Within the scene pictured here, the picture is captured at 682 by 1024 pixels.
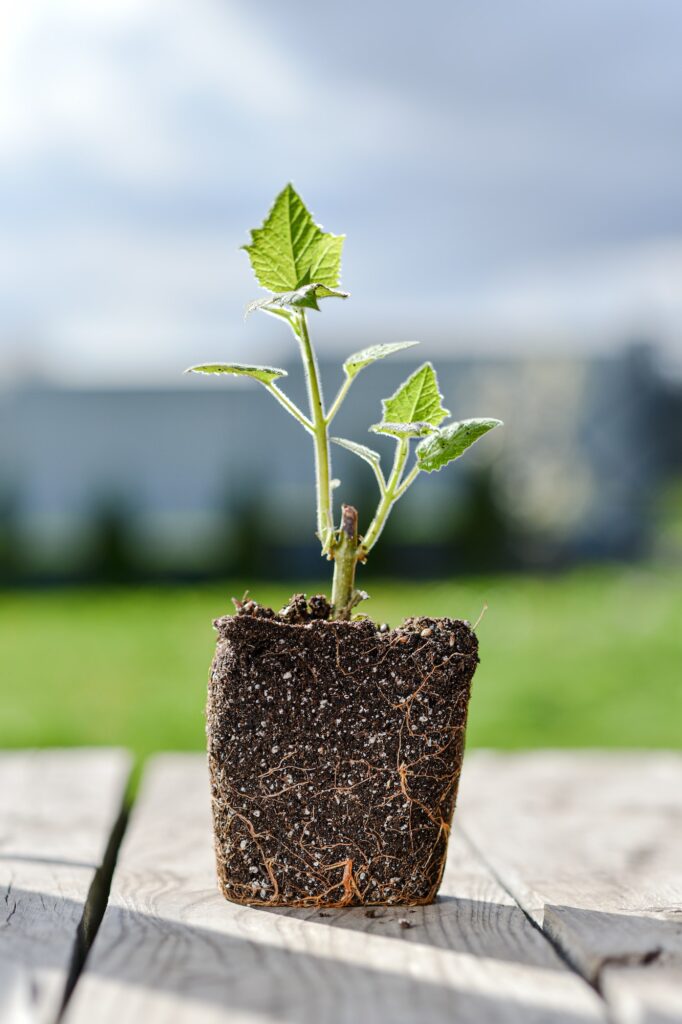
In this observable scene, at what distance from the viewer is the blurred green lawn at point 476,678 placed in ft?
12.5

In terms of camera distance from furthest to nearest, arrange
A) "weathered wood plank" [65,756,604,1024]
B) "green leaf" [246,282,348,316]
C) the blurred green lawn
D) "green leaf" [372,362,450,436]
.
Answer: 1. the blurred green lawn
2. "green leaf" [372,362,450,436]
3. "green leaf" [246,282,348,316]
4. "weathered wood plank" [65,756,604,1024]

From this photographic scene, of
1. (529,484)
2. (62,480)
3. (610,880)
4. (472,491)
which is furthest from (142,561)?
(610,880)

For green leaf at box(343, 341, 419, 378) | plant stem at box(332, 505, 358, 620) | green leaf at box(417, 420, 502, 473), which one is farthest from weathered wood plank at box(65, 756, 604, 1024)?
green leaf at box(343, 341, 419, 378)

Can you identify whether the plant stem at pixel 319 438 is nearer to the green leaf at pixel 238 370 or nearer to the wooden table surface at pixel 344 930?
the green leaf at pixel 238 370

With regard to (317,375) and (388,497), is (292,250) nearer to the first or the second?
(317,375)

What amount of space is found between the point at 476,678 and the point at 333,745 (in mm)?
3516

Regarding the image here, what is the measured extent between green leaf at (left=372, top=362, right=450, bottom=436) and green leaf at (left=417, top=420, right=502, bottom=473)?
0.31 ft

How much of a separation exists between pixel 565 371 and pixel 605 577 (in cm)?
309

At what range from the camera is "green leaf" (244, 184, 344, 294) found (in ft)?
3.34

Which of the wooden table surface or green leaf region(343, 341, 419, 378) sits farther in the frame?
green leaf region(343, 341, 419, 378)

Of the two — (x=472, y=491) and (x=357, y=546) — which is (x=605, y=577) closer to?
(x=472, y=491)

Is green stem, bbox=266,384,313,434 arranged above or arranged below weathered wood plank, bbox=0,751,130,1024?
above

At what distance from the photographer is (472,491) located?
35.6ft

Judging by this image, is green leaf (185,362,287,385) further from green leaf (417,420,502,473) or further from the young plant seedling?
green leaf (417,420,502,473)
